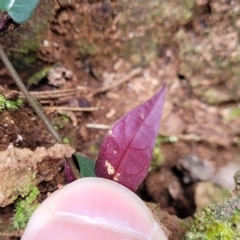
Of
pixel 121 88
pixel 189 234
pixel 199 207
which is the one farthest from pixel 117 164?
pixel 121 88

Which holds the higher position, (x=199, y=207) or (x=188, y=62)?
(x=188, y=62)

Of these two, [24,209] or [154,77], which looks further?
[154,77]

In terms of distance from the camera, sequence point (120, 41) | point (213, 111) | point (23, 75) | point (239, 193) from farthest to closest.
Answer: point (213, 111), point (120, 41), point (23, 75), point (239, 193)

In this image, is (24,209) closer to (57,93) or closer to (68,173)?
(68,173)

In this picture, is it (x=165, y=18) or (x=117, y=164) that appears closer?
(x=117, y=164)

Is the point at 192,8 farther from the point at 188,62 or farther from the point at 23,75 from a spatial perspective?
the point at 23,75

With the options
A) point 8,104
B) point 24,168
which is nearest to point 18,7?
point 8,104

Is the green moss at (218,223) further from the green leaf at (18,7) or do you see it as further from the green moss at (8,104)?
the green leaf at (18,7)
